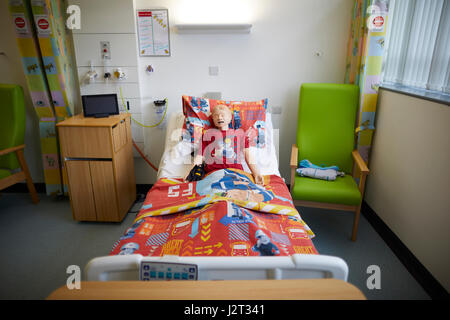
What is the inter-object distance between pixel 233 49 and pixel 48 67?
5.56 ft

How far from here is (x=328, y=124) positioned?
8.78 ft

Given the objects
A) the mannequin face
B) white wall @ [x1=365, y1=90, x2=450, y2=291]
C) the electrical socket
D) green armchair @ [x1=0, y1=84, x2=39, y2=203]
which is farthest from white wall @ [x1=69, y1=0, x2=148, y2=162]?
white wall @ [x1=365, y1=90, x2=450, y2=291]

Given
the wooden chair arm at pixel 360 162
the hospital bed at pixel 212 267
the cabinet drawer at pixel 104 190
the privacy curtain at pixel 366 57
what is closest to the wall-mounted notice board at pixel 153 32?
the cabinet drawer at pixel 104 190

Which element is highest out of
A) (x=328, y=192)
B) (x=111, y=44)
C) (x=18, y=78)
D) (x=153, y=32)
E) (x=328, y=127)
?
(x=153, y=32)

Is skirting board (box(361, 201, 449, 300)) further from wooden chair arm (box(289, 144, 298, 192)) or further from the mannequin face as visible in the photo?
the mannequin face

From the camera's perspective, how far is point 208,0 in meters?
2.71

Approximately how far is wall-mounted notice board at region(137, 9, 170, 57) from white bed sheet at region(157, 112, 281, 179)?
29.0 inches

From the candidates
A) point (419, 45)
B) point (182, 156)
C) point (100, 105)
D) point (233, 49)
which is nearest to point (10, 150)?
point (100, 105)

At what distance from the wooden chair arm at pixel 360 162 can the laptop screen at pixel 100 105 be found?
6.94 ft

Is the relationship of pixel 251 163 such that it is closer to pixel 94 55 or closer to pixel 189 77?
pixel 189 77

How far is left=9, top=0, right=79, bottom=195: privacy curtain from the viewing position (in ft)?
8.47

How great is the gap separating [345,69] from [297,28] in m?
0.60

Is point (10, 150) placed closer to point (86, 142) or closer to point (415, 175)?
point (86, 142)
